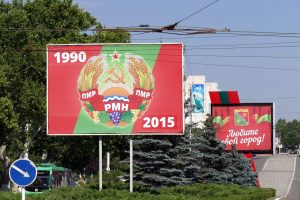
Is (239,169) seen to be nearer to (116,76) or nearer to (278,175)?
(116,76)

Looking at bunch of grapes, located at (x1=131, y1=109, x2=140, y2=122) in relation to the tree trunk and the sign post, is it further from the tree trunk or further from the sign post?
the tree trunk

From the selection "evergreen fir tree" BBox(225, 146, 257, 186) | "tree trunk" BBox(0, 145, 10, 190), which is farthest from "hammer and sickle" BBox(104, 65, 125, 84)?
"evergreen fir tree" BBox(225, 146, 257, 186)

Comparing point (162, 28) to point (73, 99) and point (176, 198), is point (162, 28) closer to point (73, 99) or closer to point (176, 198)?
point (176, 198)

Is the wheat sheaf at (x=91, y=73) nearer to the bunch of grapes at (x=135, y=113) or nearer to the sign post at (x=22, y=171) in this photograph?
the bunch of grapes at (x=135, y=113)

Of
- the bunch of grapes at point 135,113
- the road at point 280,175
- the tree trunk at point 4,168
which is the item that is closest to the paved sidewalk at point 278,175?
the road at point 280,175

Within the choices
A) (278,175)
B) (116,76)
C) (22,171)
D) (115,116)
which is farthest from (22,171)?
(278,175)

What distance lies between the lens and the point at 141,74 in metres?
28.2

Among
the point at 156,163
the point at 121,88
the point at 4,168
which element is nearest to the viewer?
the point at 121,88

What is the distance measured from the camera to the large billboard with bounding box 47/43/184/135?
28.1 m

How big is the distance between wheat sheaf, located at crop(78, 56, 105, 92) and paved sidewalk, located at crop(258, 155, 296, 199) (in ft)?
167

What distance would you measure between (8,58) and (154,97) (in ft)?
64.7

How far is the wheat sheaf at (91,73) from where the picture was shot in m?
28.2

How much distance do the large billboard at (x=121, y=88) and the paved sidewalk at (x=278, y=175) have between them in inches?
1967

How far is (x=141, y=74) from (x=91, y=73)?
187cm
